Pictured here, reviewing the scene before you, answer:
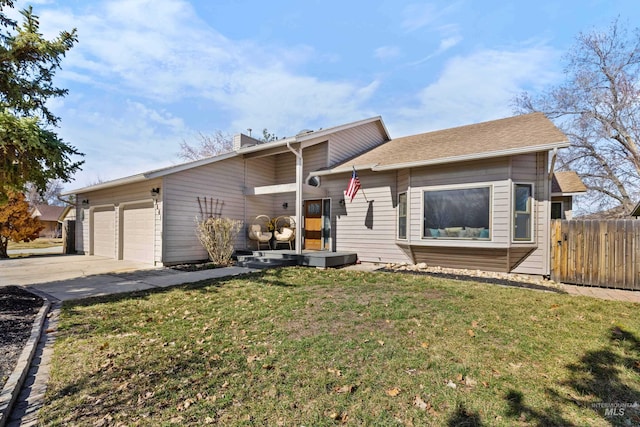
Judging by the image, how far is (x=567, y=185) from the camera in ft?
34.7

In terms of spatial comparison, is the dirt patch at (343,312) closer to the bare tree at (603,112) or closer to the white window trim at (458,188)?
the white window trim at (458,188)

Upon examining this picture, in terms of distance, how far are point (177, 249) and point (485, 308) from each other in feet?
28.3

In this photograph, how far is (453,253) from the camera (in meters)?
8.16

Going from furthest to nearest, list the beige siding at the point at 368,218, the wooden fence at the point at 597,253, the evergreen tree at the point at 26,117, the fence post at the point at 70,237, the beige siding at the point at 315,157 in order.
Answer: the fence post at the point at 70,237, the beige siding at the point at 315,157, the beige siding at the point at 368,218, the wooden fence at the point at 597,253, the evergreen tree at the point at 26,117

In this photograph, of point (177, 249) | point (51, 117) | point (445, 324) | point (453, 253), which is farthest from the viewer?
Result: point (177, 249)

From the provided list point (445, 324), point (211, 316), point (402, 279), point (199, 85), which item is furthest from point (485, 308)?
point (199, 85)

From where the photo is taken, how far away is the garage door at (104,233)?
1159 cm

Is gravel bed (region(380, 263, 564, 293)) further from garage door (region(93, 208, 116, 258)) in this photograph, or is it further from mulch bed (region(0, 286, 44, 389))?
garage door (region(93, 208, 116, 258))

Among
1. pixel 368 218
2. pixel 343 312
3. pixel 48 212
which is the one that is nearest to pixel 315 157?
pixel 368 218

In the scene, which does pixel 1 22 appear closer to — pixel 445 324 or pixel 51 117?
pixel 51 117

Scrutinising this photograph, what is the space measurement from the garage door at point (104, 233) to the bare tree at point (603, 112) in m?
22.8

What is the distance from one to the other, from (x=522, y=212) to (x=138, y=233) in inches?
462

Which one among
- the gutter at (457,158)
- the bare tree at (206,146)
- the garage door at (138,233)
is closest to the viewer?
the gutter at (457,158)

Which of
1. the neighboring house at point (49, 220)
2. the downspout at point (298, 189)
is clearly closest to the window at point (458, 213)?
the downspout at point (298, 189)
